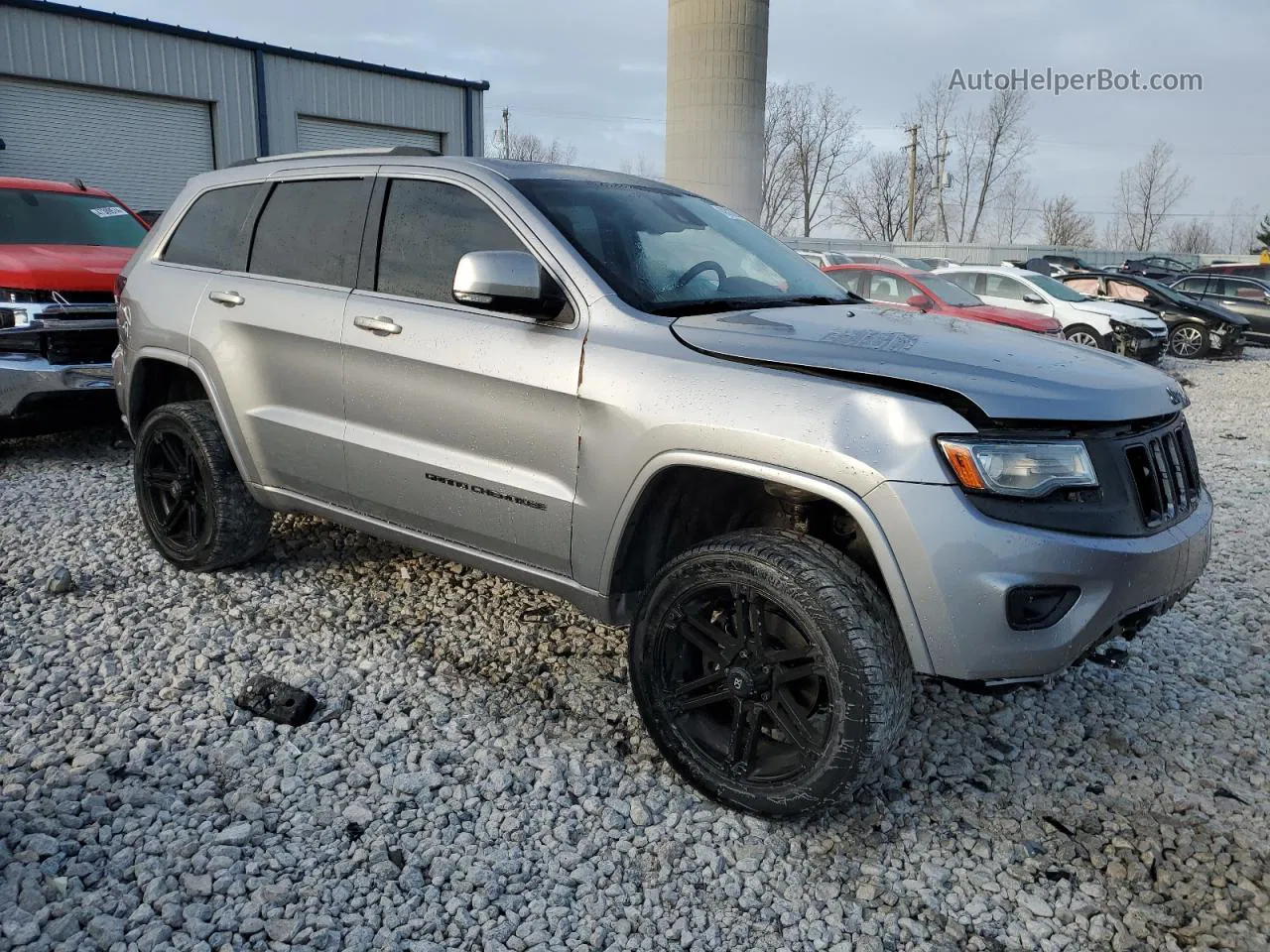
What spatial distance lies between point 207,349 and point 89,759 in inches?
71.2

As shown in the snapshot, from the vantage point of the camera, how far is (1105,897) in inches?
102

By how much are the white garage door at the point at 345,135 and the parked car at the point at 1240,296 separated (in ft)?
52.0

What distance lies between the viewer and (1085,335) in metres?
15.1

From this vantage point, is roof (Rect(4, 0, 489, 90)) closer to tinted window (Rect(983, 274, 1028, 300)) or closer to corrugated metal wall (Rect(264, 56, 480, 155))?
corrugated metal wall (Rect(264, 56, 480, 155))

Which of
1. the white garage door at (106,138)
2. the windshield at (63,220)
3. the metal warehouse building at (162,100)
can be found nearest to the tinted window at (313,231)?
the windshield at (63,220)

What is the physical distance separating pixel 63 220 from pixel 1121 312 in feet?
46.2

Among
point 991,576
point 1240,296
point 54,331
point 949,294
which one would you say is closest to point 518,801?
point 991,576

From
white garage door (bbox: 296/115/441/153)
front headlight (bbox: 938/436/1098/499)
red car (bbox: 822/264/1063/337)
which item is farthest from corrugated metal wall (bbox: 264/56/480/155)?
front headlight (bbox: 938/436/1098/499)

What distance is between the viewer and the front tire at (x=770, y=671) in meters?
2.57

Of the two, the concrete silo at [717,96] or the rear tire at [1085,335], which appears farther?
the concrete silo at [717,96]

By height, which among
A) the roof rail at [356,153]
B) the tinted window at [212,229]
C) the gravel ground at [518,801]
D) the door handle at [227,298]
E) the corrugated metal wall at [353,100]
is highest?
the corrugated metal wall at [353,100]

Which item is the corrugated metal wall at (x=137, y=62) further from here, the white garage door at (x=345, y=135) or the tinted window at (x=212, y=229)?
the tinted window at (x=212, y=229)

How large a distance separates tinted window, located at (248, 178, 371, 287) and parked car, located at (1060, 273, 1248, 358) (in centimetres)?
1621

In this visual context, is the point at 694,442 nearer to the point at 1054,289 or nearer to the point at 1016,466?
the point at 1016,466
